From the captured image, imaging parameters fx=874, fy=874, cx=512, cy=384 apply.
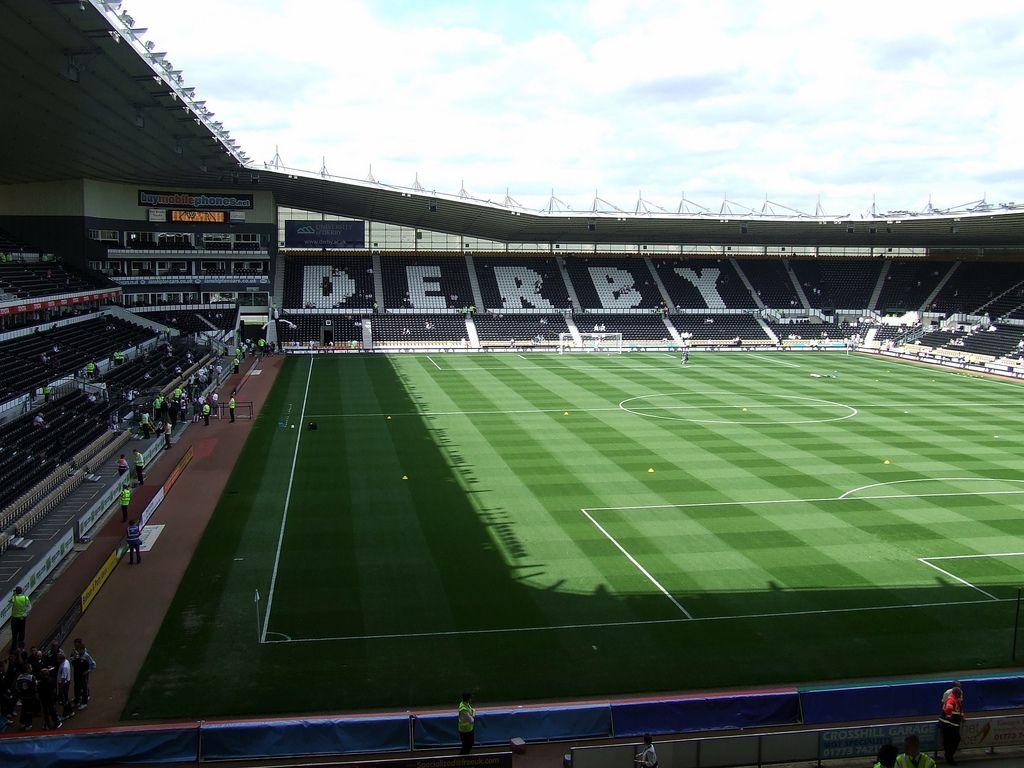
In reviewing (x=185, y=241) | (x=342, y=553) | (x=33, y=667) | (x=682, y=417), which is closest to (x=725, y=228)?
(x=682, y=417)

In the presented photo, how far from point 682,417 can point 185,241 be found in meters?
46.1

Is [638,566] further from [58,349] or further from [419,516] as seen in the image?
[58,349]

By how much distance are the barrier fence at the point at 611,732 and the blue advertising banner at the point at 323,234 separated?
6552 cm

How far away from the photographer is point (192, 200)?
6950cm

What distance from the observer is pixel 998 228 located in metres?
72.4

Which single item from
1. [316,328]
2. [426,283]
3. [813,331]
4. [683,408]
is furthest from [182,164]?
[813,331]

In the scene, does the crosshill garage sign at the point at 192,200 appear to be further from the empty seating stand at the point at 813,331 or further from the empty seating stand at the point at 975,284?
the empty seating stand at the point at 975,284

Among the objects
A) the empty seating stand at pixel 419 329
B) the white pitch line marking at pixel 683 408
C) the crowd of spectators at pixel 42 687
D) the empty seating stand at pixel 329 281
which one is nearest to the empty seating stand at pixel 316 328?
the empty seating stand at pixel 329 281

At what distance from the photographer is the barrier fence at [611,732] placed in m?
13.2

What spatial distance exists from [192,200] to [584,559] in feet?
189

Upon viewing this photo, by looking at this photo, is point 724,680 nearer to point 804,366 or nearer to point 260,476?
point 260,476

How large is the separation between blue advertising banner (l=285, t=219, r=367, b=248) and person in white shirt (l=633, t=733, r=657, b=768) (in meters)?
68.8

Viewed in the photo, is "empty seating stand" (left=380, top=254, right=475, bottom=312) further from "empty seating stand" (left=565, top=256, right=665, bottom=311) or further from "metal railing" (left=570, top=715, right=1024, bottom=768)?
"metal railing" (left=570, top=715, right=1024, bottom=768)

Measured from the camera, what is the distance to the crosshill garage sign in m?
67.9
